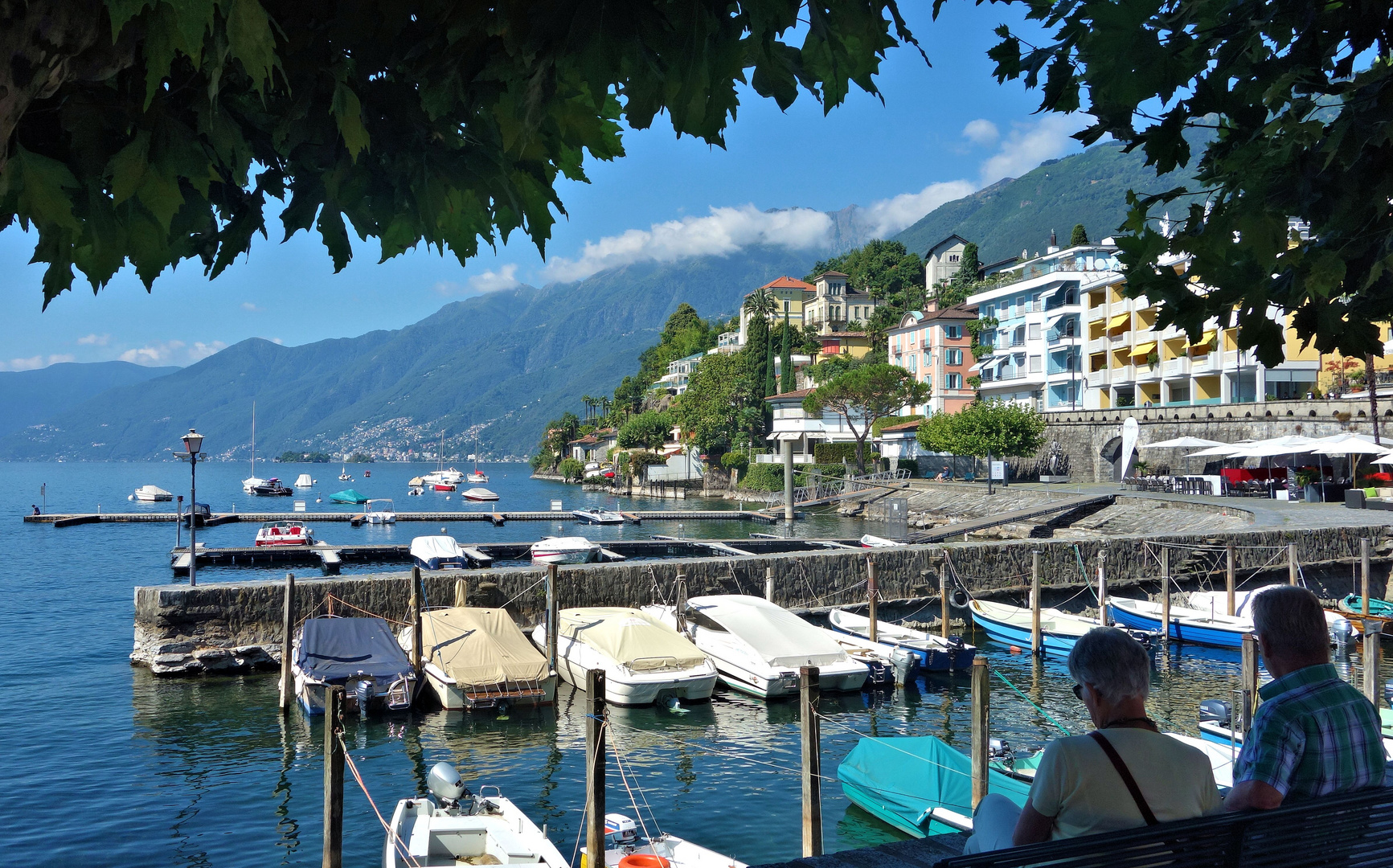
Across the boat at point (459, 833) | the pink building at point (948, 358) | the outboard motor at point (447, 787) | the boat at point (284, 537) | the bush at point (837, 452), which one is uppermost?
the pink building at point (948, 358)

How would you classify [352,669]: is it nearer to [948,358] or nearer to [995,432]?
[995,432]

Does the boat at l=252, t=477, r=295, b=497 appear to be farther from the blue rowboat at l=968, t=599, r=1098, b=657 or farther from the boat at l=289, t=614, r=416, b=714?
the blue rowboat at l=968, t=599, r=1098, b=657

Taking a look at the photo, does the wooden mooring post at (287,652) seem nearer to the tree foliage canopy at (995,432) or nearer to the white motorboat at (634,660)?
the white motorboat at (634,660)

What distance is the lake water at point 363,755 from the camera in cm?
1316

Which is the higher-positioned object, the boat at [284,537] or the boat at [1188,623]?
the boat at [284,537]

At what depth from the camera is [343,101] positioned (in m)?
2.49

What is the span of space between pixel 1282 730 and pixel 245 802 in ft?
48.6

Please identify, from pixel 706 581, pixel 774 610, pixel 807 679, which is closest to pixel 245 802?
pixel 807 679

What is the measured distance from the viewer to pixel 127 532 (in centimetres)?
6034

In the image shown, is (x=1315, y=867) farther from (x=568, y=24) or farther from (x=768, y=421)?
→ (x=768, y=421)

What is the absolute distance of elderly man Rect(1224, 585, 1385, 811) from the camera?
3.70 meters

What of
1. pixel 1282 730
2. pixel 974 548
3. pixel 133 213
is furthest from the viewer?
pixel 974 548

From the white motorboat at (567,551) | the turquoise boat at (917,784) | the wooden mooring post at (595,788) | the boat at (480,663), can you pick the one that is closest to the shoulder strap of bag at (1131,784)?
the wooden mooring post at (595,788)

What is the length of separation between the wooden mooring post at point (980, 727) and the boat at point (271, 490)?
111384 millimetres
